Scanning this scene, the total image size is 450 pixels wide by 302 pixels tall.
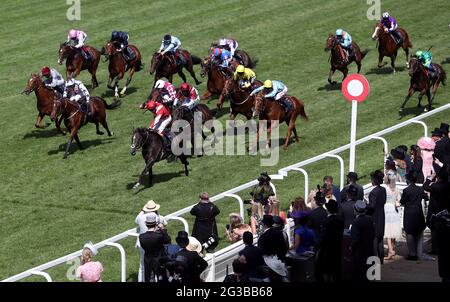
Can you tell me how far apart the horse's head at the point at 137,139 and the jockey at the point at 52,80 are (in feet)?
15.0

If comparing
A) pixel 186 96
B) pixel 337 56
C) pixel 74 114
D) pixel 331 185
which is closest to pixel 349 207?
pixel 331 185

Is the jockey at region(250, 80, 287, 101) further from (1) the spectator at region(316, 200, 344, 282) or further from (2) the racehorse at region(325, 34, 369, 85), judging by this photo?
(1) the spectator at region(316, 200, 344, 282)

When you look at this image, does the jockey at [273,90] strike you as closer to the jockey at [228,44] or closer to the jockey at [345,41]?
the jockey at [228,44]

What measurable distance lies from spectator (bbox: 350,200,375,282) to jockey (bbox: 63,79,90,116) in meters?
Result: 11.9

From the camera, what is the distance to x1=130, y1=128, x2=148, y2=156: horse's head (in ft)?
73.8

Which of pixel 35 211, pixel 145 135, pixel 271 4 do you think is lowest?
pixel 35 211

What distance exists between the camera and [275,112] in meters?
25.0

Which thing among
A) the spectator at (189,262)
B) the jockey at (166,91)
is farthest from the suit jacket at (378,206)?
the jockey at (166,91)

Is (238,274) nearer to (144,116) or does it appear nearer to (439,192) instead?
(439,192)

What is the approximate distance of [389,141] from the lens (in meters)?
24.8

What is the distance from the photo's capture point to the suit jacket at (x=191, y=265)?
13.1 m
